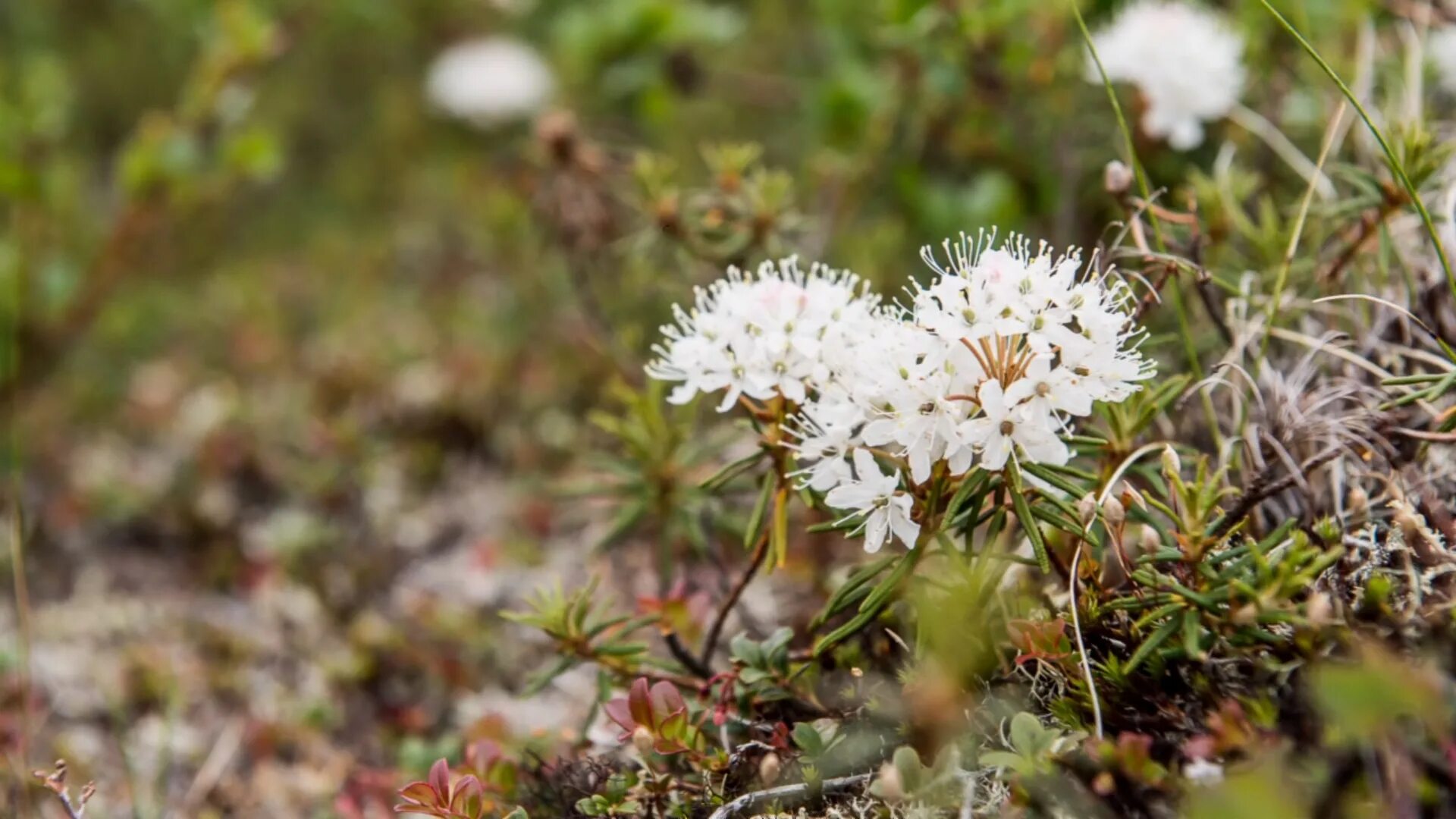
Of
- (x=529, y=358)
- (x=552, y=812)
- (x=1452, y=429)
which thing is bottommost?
(x=552, y=812)

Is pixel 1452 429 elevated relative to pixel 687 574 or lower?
elevated

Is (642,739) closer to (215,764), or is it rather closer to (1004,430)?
(1004,430)

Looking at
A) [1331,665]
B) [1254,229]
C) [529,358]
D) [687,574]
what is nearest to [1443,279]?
[1254,229]

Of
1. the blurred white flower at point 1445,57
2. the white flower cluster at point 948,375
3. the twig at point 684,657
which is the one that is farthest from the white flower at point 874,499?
the blurred white flower at point 1445,57

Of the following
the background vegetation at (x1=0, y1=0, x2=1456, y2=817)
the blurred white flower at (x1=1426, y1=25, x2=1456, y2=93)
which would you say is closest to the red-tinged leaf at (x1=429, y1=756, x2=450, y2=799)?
the background vegetation at (x1=0, y1=0, x2=1456, y2=817)

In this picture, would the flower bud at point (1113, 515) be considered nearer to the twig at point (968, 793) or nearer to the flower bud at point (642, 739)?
the twig at point (968, 793)

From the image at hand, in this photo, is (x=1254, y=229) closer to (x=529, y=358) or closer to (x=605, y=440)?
(x=605, y=440)

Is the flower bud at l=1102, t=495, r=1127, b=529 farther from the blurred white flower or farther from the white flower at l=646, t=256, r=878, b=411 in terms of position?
the blurred white flower
